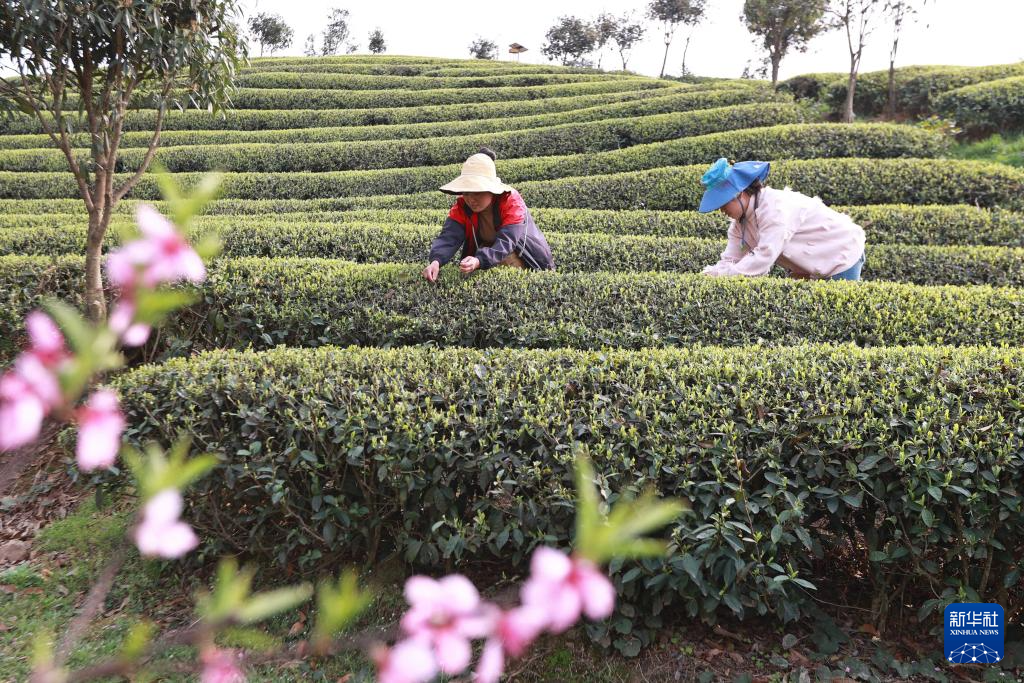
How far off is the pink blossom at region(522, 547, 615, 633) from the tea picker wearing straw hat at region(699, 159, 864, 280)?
4.25m

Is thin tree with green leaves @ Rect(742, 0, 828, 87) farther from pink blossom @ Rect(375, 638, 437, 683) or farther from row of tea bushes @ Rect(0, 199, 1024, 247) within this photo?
pink blossom @ Rect(375, 638, 437, 683)

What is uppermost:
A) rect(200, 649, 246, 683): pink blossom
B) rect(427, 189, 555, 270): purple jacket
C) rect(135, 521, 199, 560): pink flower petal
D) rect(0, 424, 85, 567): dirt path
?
rect(135, 521, 199, 560): pink flower petal

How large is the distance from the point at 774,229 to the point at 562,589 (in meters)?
4.57

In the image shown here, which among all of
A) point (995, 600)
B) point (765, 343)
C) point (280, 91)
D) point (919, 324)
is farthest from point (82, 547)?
point (280, 91)

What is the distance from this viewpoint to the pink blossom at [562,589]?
1.73ft

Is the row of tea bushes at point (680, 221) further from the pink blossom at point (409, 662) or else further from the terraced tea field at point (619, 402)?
the pink blossom at point (409, 662)

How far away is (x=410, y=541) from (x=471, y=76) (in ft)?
75.1

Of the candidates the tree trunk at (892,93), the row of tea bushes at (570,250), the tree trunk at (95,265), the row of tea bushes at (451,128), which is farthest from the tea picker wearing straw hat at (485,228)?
the tree trunk at (892,93)

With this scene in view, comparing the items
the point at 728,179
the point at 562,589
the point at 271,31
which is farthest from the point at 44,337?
the point at 271,31

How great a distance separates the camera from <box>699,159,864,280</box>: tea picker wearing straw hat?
4.48 m

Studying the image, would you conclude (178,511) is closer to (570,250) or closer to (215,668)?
(215,668)

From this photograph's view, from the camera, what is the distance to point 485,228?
4996 millimetres

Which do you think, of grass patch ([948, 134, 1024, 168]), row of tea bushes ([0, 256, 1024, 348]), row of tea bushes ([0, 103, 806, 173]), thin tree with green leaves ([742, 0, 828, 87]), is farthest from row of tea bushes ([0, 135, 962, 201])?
thin tree with green leaves ([742, 0, 828, 87])

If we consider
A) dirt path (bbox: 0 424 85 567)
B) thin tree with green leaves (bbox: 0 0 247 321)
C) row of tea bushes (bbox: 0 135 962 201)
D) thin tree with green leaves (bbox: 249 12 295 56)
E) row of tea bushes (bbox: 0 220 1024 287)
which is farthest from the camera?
thin tree with green leaves (bbox: 249 12 295 56)
